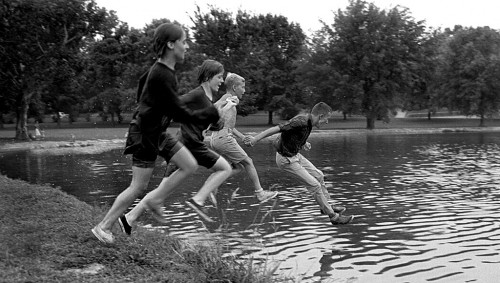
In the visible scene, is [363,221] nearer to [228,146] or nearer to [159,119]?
[228,146]

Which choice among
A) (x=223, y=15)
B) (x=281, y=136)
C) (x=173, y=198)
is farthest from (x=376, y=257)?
(x=223, y=15)

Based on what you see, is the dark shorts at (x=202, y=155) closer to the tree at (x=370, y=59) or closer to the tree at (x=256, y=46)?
the tree at (x=370, y=59)

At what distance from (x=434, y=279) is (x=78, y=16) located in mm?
35305

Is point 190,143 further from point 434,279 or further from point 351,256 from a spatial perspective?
point 434,279

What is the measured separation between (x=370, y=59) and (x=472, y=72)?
13.6 metres

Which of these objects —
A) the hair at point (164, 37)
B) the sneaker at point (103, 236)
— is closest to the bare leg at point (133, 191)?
the sneaker at point (103, 236)

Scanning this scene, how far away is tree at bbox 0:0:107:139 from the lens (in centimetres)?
3638

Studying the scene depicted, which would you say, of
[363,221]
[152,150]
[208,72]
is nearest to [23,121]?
[363,221]

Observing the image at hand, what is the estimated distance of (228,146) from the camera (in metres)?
8.80

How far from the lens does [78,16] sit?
124 feet

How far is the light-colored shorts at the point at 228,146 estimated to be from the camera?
28.9ft

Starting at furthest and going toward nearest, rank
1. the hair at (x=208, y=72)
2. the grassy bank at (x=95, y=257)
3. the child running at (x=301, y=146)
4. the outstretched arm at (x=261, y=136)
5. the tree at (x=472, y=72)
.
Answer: the tree at (x=472, y=72) → the child running at (x=301, y=146) → the outstretched arm at (x=261, y=136) → the hair at (x=208, y=72) → the grassy bank at (x=95, y=257)

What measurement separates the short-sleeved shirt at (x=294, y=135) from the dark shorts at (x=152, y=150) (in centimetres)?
328

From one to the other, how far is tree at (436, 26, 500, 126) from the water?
44.4m
